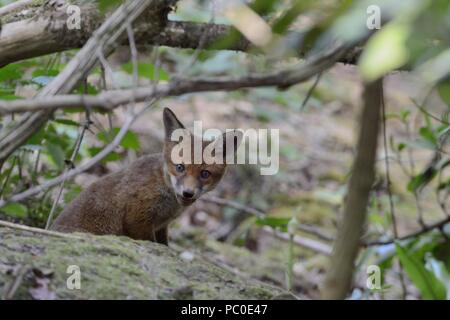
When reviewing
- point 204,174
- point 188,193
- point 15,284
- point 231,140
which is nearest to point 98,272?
point 15,284

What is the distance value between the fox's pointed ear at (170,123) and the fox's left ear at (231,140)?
353 mm

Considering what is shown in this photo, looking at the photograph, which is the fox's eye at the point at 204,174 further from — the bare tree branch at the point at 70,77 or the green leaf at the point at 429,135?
the bare tree branch at the point at 70,77

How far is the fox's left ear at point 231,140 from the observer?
5.19 meters

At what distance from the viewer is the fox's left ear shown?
5.19m

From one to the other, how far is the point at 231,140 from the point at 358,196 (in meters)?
3.52

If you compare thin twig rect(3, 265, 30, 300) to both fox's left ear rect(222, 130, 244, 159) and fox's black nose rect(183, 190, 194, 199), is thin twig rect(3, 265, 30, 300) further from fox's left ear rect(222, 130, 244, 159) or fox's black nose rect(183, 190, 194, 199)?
fox's left ear rect(222, 130, 244, 159)

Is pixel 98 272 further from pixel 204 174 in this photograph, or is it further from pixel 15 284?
pixel 204 174

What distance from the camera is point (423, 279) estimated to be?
4.63m

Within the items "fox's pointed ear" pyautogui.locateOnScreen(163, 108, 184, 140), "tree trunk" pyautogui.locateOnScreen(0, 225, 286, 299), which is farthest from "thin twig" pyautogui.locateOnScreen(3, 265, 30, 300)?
"fox's pointed ear" pyautogui.locateOnScreen(163, 108, 184, 140)

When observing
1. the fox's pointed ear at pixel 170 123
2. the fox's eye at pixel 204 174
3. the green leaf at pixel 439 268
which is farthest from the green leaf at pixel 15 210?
the green leaf at pixel 439 268

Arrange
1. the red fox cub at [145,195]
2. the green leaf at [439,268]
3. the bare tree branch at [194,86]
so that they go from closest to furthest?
1. the bare tree branch at [194,86]
2. the red fox cub at [145,195]
3. the green leaf at [439,268]

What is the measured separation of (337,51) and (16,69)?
9.22 ft

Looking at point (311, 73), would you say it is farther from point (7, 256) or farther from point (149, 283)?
point (7, 256)
